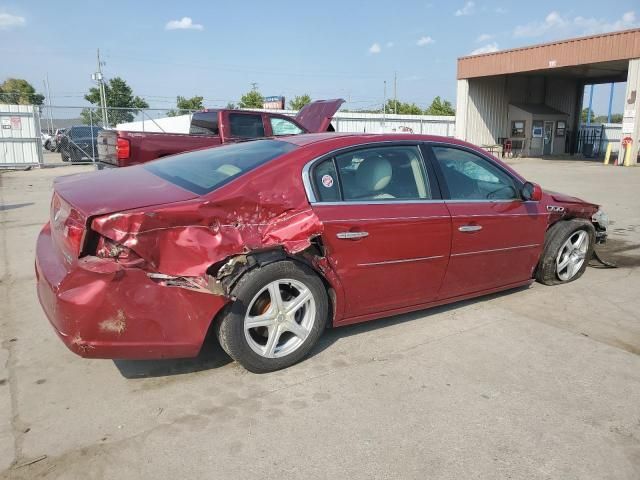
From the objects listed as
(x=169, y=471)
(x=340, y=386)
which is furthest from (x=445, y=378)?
(x=169, y=471)

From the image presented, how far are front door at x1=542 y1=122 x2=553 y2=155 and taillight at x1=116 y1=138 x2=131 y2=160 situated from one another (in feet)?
92.4

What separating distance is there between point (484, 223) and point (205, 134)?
6.96 meters

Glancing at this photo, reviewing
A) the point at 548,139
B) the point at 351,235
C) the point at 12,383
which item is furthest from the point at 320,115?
the point at 548,139

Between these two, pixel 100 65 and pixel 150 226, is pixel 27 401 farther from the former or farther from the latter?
pixel 100 65

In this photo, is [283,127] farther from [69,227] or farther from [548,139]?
[548,139]

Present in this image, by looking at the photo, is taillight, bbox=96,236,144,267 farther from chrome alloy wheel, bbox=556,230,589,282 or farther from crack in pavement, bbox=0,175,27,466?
chrome alloy wheel, bbox=556,230,589,282

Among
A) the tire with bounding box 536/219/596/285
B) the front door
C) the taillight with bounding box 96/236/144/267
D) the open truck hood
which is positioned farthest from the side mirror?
the front door

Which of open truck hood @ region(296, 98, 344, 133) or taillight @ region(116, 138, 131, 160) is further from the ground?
open truck hood @ region(296, 98, 344, 133)

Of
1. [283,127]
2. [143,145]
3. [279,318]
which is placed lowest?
[279,318]

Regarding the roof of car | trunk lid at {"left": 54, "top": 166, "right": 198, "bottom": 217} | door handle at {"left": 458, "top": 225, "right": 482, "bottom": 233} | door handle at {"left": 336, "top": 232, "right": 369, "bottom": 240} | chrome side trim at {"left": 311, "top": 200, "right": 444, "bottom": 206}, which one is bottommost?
door handle at {"left": 458, "top": 225, "right": 482, "bottom": 233}

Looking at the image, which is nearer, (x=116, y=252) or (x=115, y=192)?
(x=116, y=252)

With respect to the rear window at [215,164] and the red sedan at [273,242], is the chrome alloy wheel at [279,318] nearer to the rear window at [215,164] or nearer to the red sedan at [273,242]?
the red sedan at [273,242]

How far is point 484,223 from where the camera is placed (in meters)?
4.18

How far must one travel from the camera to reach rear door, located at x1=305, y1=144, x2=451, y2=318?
349cm
